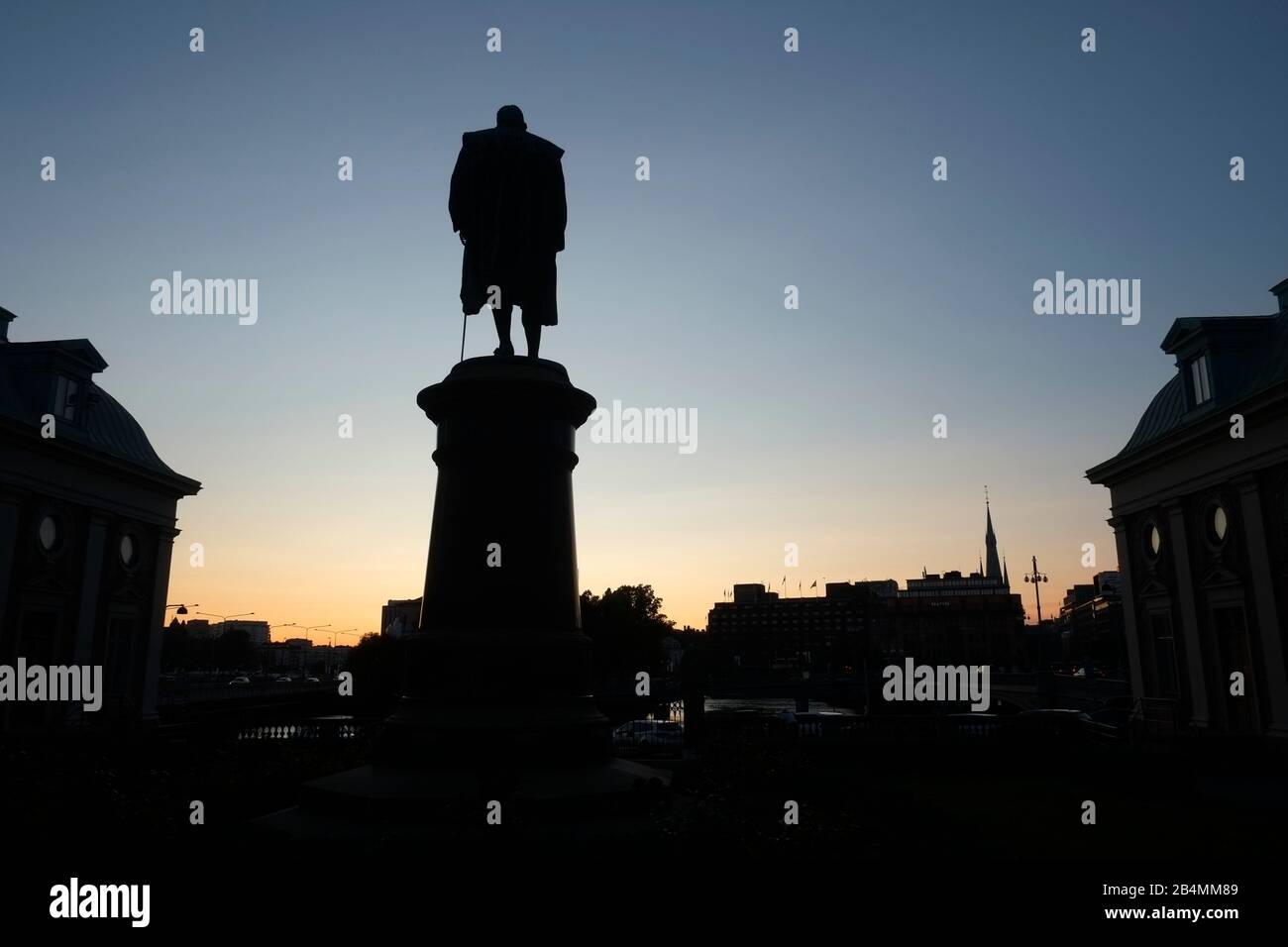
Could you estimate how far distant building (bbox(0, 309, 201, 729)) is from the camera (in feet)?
87.1

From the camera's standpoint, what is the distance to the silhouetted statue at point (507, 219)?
11352 mm

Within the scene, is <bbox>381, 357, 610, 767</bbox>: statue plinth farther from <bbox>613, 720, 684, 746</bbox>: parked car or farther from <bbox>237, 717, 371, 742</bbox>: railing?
<bbox>613, 720, 684, 746</bbox>: parked car

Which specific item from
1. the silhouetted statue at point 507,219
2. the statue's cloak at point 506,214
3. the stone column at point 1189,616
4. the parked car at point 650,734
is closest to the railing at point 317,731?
the silhouetted statue at point 507,219

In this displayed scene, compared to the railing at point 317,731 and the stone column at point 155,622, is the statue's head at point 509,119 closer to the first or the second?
the railing at point 317,731

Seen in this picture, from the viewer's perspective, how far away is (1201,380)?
27703 millimetres

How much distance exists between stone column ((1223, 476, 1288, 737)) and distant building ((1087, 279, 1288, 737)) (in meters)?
0.03

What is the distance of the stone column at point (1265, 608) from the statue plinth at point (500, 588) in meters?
22.6

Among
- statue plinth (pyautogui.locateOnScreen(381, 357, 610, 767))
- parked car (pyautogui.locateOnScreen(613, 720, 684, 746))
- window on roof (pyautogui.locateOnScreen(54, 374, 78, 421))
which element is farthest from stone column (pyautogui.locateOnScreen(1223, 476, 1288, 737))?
window on roof (pyautogui.locateOnScreen(54, 374, 78, 421))

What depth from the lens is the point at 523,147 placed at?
37.4ft

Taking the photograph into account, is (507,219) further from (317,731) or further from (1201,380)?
(1201,380)
